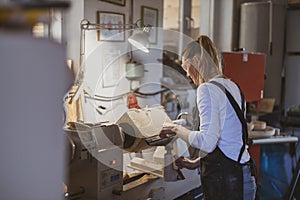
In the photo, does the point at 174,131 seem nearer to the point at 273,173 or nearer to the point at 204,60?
the point at 204,60

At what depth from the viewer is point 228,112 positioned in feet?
5.55

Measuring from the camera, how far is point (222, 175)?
5.88ft

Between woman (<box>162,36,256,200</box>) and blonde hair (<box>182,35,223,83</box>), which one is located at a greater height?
blonde hair (<box>182,35,223,83</box>)

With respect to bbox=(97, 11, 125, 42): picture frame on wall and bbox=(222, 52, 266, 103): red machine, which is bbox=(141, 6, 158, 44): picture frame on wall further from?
bbox=(222, 52, 266, 103): red machine

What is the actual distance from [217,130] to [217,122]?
0.11 ft

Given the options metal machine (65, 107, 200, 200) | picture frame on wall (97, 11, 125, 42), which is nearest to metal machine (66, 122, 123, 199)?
metal machine (65, 107, 200, 200)

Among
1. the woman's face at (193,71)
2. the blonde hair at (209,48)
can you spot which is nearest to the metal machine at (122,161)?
the woman's face at (193,71)

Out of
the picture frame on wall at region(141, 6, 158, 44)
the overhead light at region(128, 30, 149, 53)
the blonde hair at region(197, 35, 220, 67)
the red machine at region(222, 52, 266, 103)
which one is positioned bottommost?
the red machine at region(222, 52, 266, 103)

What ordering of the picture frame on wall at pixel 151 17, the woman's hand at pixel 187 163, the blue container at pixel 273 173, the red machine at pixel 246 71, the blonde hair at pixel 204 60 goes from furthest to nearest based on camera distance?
1. the blue container at pixel 273 173
2. the picture frame on wall at pixel 151 17
3. the red machine at pixel 246 71
4. the woman's hand at pixel 187 163
5. the blonde hair at pixel 204 60

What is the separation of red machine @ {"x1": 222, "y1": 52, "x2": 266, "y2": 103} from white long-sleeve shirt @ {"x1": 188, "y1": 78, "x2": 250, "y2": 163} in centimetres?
85

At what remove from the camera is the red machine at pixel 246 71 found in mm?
2572

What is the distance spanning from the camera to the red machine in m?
2.57

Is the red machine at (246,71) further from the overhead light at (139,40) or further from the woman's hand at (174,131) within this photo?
the woman's hand at (174,131)

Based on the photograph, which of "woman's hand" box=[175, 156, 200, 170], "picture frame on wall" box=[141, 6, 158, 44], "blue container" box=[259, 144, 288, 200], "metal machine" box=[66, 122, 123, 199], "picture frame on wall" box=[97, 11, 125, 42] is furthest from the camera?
"blue container" box=[259, 144, 288, 200]
